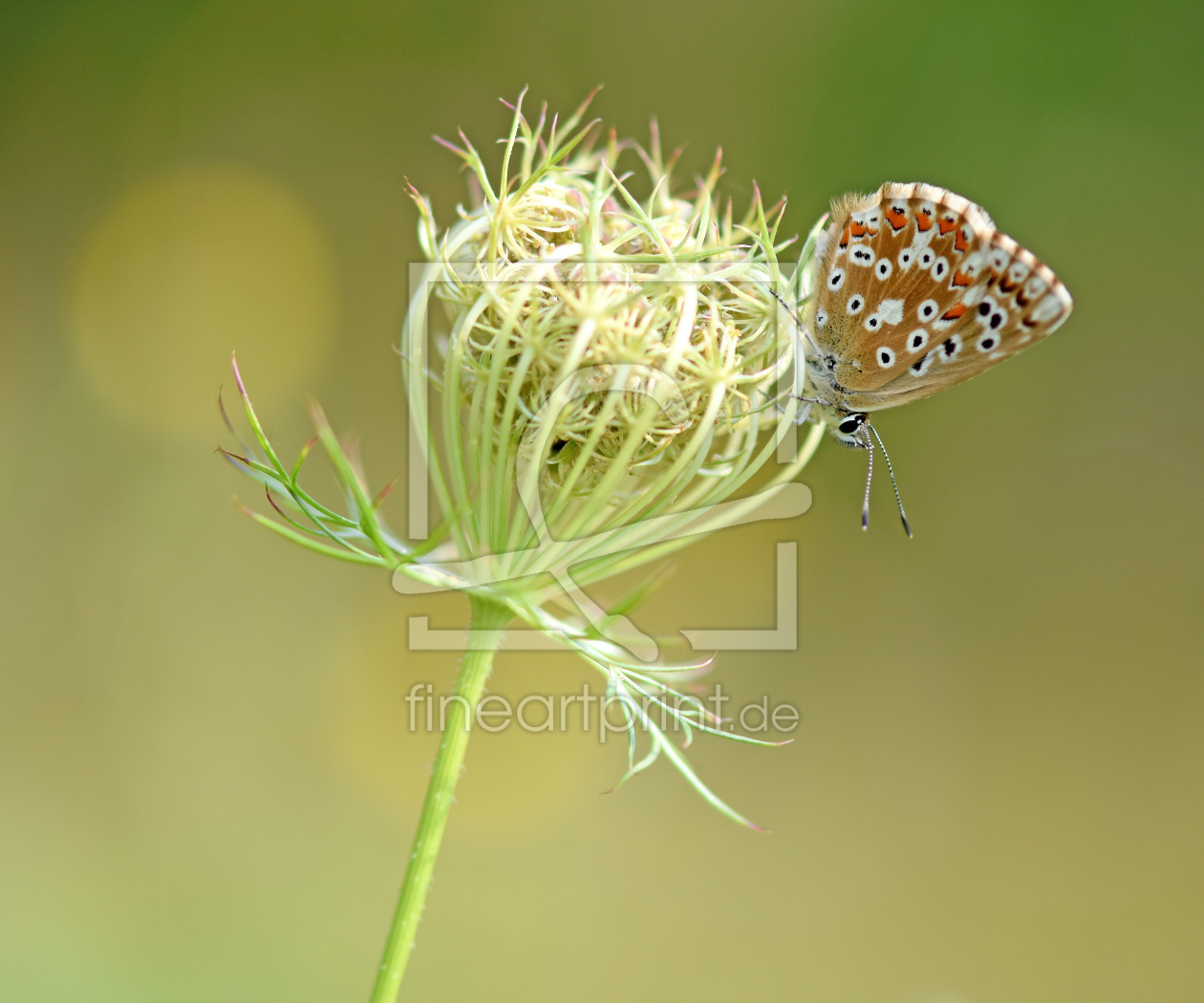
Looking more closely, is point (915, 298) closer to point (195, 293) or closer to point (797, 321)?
point (797, 321)

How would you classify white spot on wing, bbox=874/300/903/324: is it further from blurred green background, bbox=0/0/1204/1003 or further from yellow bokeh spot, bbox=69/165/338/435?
yellow bokeh spot, bbox=69/165/338/435

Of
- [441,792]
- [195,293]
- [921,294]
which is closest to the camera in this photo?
[441,792]

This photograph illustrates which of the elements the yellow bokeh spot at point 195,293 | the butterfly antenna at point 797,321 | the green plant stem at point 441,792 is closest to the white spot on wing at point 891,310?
the butterfly antenna at point 797,321

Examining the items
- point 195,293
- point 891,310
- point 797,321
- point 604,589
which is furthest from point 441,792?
point 195,293

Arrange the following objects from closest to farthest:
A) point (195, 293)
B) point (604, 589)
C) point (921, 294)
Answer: point (921, 294) < point (604, 589) < point (195, 293)

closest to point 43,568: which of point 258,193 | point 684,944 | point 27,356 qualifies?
point 27,356

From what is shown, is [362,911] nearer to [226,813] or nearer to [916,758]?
[226,813]
